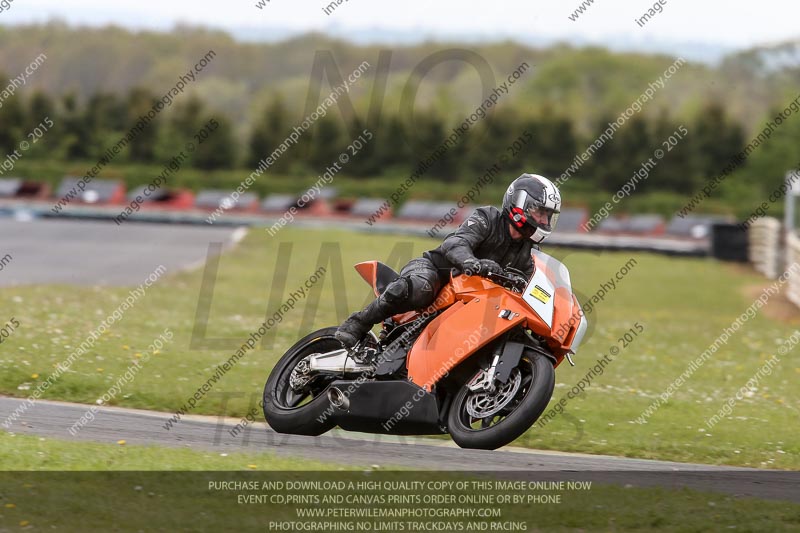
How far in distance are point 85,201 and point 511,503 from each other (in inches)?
1969

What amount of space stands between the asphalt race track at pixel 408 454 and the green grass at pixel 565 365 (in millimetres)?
703

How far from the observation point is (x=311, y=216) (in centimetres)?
5462

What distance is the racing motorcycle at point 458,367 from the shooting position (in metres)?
8.11

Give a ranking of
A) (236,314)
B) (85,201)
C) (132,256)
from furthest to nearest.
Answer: (85,201) < (132,256) < (236,314)

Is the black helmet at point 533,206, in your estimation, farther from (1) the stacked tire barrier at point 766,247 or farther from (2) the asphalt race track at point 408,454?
(1) the stacked tire barrier at point 766,247

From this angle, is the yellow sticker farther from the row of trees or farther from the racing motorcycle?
the row of trees

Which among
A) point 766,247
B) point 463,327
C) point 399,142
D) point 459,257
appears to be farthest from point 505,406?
point 399,142

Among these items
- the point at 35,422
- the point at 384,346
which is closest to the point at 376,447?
the point at 384,346

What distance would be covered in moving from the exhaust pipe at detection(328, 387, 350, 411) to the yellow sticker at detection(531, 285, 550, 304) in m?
1.71

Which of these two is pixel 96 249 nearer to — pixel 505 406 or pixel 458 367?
pixel 458 367

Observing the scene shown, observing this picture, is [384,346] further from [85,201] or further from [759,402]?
[85,201]

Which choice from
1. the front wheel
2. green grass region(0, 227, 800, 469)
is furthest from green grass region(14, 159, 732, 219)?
the front wheel

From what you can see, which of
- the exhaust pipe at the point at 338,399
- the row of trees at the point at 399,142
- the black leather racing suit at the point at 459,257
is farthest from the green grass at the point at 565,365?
the row of trees at the point at 399,142

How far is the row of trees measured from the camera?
67875mm
